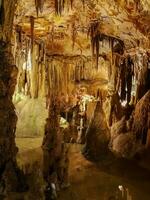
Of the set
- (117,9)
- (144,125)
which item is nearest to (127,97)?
(144,125)

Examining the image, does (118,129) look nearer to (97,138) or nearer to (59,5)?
(97,138)

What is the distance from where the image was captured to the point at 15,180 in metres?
6.42

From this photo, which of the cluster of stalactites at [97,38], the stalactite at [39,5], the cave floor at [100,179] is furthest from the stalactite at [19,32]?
the cave floor at [100,179]

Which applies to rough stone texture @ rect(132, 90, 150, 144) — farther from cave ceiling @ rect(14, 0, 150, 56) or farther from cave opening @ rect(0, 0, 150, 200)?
cave ceiling @ rect(14, 0, 150, 56)

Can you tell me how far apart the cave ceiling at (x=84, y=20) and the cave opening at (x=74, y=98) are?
0.10ft

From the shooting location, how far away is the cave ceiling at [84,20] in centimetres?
934

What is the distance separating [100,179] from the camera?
9398 millimetres

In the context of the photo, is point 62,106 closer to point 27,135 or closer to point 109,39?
point 27,135

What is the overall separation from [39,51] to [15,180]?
30.7 feet

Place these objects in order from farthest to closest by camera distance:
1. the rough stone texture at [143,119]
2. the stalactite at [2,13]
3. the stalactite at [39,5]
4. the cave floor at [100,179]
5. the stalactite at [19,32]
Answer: the rough stone texture at [143,119] → the stalactite at [19,32] → the stalactite at [39,5] → the cave floor at [100,179] → the stalactite at [2,13]

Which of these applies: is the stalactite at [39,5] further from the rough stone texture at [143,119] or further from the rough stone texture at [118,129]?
the rough stone texture at [118,129]

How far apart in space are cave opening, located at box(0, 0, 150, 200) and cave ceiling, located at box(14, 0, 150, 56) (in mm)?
29

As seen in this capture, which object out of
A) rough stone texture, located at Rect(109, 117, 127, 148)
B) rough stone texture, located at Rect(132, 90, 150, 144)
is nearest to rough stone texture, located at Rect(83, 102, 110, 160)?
rough stone texture, located at Rect(132, 90, 150, 144)

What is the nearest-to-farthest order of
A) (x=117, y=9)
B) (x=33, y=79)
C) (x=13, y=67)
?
(x=13, y=67)
(x=117, y=9)
(x=33, y=79)
